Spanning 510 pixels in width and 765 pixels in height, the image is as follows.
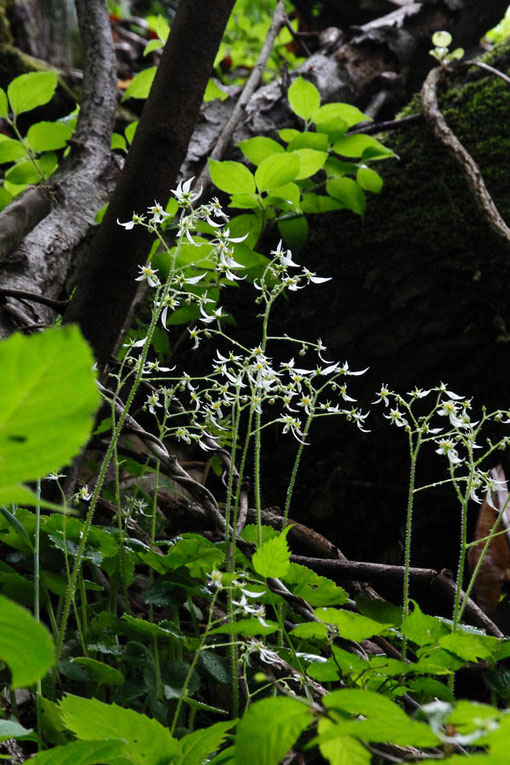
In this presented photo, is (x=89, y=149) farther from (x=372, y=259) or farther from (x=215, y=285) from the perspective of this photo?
(x=372, y=259)

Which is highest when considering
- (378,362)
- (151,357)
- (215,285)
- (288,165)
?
(288,165)

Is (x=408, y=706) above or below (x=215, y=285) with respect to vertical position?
below

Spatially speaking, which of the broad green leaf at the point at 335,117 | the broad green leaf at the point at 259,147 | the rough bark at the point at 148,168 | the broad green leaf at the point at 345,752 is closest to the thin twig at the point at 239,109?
the broad green leaf at the point at 259,147

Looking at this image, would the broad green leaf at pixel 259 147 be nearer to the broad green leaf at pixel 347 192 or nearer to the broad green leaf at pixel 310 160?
the broad green leaf at pixel 310 160

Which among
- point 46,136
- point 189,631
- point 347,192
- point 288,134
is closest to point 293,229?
point 347,192

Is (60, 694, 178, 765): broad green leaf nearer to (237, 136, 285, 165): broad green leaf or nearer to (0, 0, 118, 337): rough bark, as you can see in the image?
(0, 0, 118, 337): rough bark

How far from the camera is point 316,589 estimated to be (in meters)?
1.17

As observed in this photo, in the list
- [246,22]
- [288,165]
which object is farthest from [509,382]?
[246,22]

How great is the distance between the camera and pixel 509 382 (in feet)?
7.41

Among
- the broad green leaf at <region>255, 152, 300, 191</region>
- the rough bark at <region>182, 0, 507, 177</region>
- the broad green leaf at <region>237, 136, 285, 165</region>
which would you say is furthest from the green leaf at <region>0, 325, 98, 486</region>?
the rough bark at <region>182, 0, 507, 177</region>

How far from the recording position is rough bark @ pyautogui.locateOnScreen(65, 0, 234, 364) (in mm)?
1414

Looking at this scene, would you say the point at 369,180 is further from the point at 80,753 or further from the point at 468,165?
the point at 80,753

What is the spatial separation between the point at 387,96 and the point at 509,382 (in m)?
1.53

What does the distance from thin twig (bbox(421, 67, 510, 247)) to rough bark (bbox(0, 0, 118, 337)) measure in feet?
4.10
